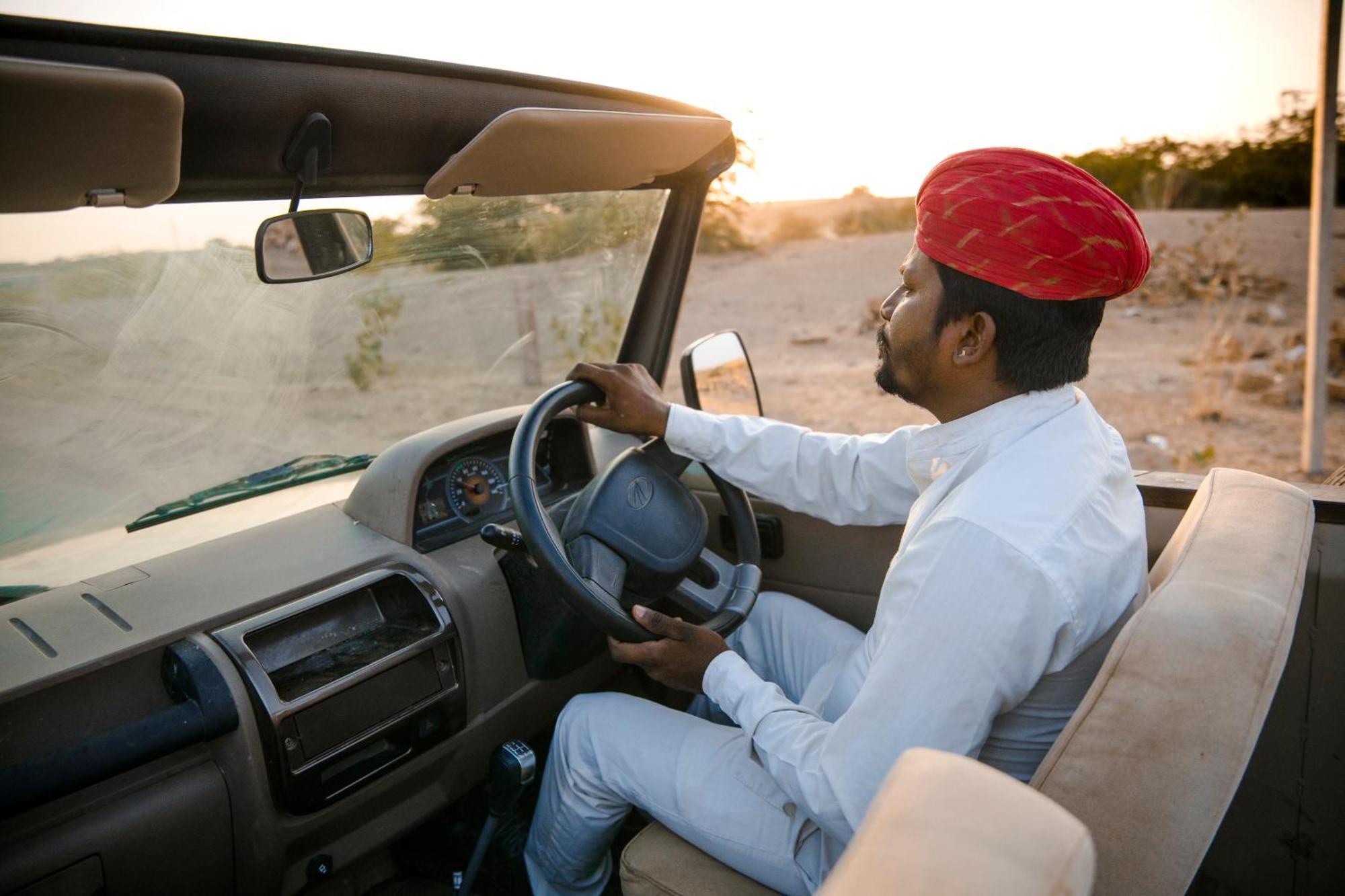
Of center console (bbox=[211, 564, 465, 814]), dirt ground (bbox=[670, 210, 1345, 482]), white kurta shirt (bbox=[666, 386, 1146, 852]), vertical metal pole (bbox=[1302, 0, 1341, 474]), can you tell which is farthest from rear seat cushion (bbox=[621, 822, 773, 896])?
vertical metal pole (bbox=[1302, 0, 1341, 474])

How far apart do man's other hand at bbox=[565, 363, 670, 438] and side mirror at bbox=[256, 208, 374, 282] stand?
0.57 m

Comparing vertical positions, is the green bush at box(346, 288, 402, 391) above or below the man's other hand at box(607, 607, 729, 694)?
above

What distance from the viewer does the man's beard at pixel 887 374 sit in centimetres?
174

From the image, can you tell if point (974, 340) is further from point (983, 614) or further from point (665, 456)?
point (665, 456)

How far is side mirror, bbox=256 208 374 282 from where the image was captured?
1901mm

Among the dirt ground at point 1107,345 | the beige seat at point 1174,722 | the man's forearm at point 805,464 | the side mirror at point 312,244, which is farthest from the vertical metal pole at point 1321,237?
the side mirror at point 312,244

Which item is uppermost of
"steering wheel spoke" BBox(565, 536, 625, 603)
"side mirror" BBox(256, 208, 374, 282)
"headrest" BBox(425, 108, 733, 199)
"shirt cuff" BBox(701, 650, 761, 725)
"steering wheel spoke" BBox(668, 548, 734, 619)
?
"headrest" BBox(425, 108, 733, 199)

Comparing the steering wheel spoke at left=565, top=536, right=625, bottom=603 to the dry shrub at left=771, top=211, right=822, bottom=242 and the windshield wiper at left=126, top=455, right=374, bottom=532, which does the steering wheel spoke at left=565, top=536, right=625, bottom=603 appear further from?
the dry shrub at left=771, top=211, right=822, bottom=242

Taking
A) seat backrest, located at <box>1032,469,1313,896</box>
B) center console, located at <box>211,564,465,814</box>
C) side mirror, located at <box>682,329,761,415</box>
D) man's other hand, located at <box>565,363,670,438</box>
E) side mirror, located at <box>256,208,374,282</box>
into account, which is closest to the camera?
seat backrest, located at <box>1032,469,1313,896</box>

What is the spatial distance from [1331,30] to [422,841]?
621 cm

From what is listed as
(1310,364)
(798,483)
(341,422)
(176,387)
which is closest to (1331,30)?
(1310,364)

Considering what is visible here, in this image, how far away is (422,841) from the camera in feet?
7.72

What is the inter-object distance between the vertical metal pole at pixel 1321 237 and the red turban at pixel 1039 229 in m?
4.89

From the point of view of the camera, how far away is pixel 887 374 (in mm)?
1767
